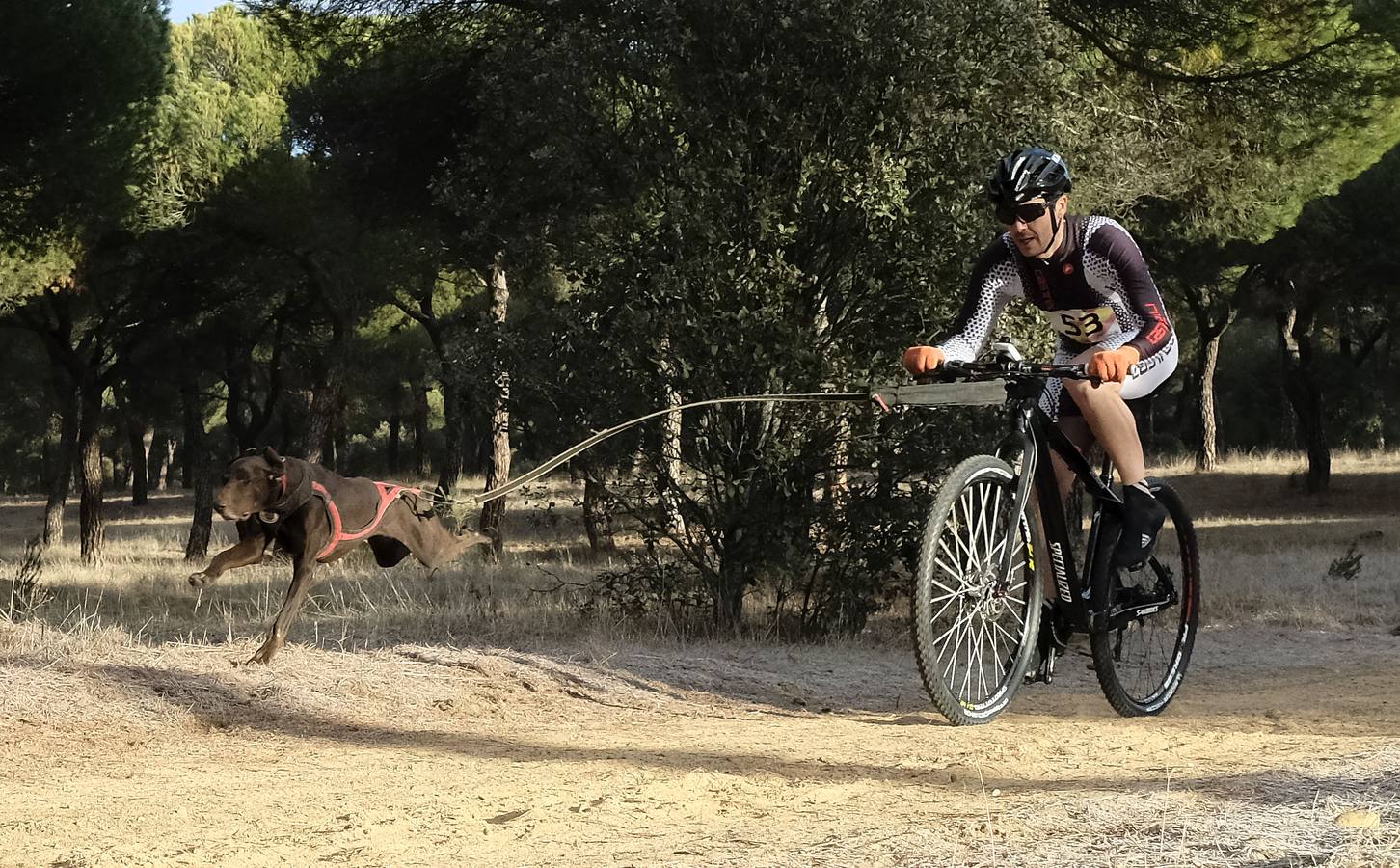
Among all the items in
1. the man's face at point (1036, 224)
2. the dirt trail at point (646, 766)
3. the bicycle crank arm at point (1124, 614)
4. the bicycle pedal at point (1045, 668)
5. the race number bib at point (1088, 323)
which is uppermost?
the man's face at point (1036, 224)

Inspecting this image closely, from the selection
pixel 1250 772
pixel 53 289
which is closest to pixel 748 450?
pixel 1250 772

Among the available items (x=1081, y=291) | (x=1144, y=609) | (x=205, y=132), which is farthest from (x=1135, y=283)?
(x=205, y=132)

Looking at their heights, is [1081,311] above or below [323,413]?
below

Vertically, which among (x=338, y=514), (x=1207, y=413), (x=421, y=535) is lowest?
(x=421, y=535)

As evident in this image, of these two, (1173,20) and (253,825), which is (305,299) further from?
(253,825)

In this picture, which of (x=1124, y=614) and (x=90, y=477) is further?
(x=90, y=477)

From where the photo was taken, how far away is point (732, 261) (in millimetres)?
9812

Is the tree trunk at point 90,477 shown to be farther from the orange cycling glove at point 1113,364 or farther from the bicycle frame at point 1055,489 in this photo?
the orange cycling glove at point 1113,364

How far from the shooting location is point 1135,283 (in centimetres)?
605

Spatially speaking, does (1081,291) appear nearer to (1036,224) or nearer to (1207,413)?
(1036,224)

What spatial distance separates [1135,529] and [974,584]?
866 millimetres

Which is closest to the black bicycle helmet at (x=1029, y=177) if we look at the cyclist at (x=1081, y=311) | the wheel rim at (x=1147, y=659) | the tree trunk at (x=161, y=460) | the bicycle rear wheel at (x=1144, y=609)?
the cyclist at (x=1081, y=311)

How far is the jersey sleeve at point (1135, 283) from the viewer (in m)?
5.99

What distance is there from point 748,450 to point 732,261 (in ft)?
4.17
